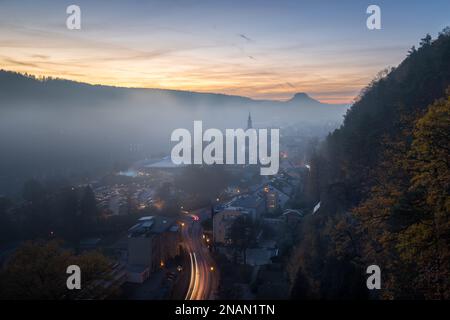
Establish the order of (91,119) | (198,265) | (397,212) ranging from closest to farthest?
(397,212), (198,265), (91,119)

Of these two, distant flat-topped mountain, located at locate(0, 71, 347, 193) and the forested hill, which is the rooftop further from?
distant flat-topped mountain, located at locate(0, 71, 347, 193)

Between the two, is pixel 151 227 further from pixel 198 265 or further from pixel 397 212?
pixel 397 212

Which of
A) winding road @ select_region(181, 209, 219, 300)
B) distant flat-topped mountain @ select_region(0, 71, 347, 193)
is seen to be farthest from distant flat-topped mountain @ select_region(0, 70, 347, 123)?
winding road @ select_region(181, 209, 219, 300)

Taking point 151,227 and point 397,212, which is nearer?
point 397,212

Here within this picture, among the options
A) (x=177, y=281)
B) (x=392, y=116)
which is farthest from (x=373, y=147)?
(x=177, y=281)

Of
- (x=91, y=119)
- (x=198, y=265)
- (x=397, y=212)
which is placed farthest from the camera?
(x=91, y=119)

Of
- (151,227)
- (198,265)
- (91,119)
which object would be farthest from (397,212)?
(91,119)

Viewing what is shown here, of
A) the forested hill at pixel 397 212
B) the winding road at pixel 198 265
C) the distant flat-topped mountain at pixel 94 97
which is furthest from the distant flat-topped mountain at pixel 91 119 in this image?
the forested hill at pixel 397 212

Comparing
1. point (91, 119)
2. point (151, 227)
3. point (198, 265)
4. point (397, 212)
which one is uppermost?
point (91, 119)

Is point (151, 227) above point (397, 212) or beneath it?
beneath
